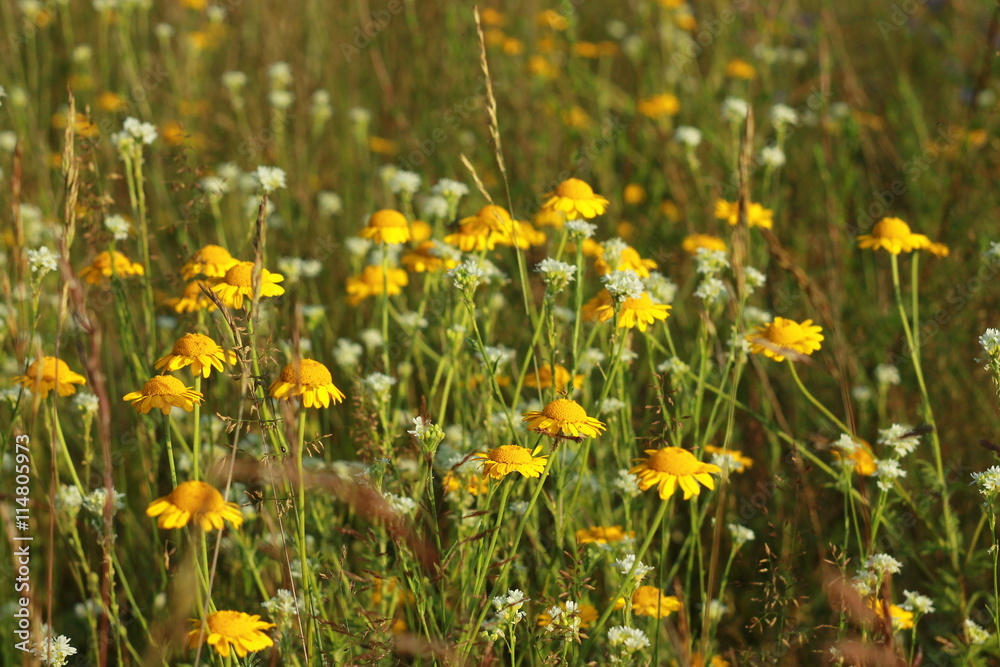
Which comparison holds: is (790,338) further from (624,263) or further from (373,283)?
(373,283)

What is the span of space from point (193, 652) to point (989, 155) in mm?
4110

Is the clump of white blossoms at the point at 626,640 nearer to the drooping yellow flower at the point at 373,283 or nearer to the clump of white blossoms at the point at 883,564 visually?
the clump of white blossoms at the point at 883,564

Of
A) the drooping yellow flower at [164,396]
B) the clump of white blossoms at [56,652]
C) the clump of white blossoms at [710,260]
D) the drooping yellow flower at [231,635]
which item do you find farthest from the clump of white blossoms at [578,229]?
the clump of white blossoms at [56,652]

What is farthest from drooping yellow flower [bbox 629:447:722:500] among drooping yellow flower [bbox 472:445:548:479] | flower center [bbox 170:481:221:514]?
flower center [bbox 170:481:221:514]

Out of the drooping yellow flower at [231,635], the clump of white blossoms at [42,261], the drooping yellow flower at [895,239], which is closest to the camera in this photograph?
the drooping yellow flower at [231,635]

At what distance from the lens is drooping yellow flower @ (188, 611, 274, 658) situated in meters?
1.64

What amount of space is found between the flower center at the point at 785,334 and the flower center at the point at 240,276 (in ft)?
4.16

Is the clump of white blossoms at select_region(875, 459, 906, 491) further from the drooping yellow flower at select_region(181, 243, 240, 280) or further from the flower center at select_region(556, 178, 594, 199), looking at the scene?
the drooping yellow flower at select_region(181, 243, 240, 280)

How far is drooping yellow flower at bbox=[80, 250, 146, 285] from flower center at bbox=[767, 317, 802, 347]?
1.69m

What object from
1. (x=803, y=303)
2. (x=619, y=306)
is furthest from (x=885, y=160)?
(x=619, y=306)

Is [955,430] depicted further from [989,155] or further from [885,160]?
[885,160]

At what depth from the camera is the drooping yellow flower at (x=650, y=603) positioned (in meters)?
1.92

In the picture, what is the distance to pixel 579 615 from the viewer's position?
6.29 ft

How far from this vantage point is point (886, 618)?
155 centimetres
